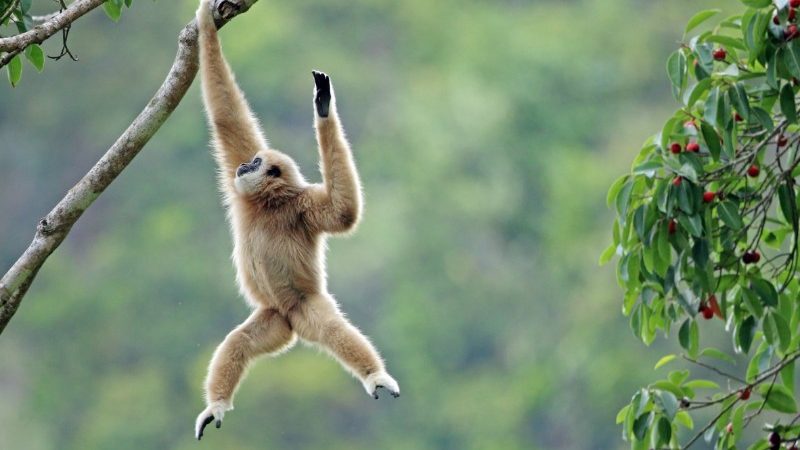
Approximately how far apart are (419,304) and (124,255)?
25.0ft

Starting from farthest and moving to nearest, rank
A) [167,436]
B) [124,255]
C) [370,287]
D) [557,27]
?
1. [557,27]
2. [124,255]
3. [370,287]
4. [167,436]

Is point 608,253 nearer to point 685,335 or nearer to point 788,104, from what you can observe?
point 685,335

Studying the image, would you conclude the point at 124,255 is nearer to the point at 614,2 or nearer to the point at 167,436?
the point at 167,436

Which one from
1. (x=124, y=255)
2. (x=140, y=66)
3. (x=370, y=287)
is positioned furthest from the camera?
(x=140, y=66)

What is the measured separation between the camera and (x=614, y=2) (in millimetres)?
39469

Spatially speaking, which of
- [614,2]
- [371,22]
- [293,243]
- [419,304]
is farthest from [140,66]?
[293,243]

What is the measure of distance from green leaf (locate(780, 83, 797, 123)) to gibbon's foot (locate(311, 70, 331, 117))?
205 cm

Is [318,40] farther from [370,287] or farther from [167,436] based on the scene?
[167,436]

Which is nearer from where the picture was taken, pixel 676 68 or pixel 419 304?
pixel 676 68

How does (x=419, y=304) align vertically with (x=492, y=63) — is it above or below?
below

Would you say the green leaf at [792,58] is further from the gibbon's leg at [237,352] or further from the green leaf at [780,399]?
the gibbon's leg at [237,352]

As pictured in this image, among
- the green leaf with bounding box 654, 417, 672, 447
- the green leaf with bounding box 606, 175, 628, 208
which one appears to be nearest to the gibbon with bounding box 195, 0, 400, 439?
the green leaf with bounding box 654, 417, 672, 447

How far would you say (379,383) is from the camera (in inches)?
253

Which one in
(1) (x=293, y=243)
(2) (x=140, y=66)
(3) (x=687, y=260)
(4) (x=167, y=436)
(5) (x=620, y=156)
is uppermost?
(2) (x=140, y=66)
